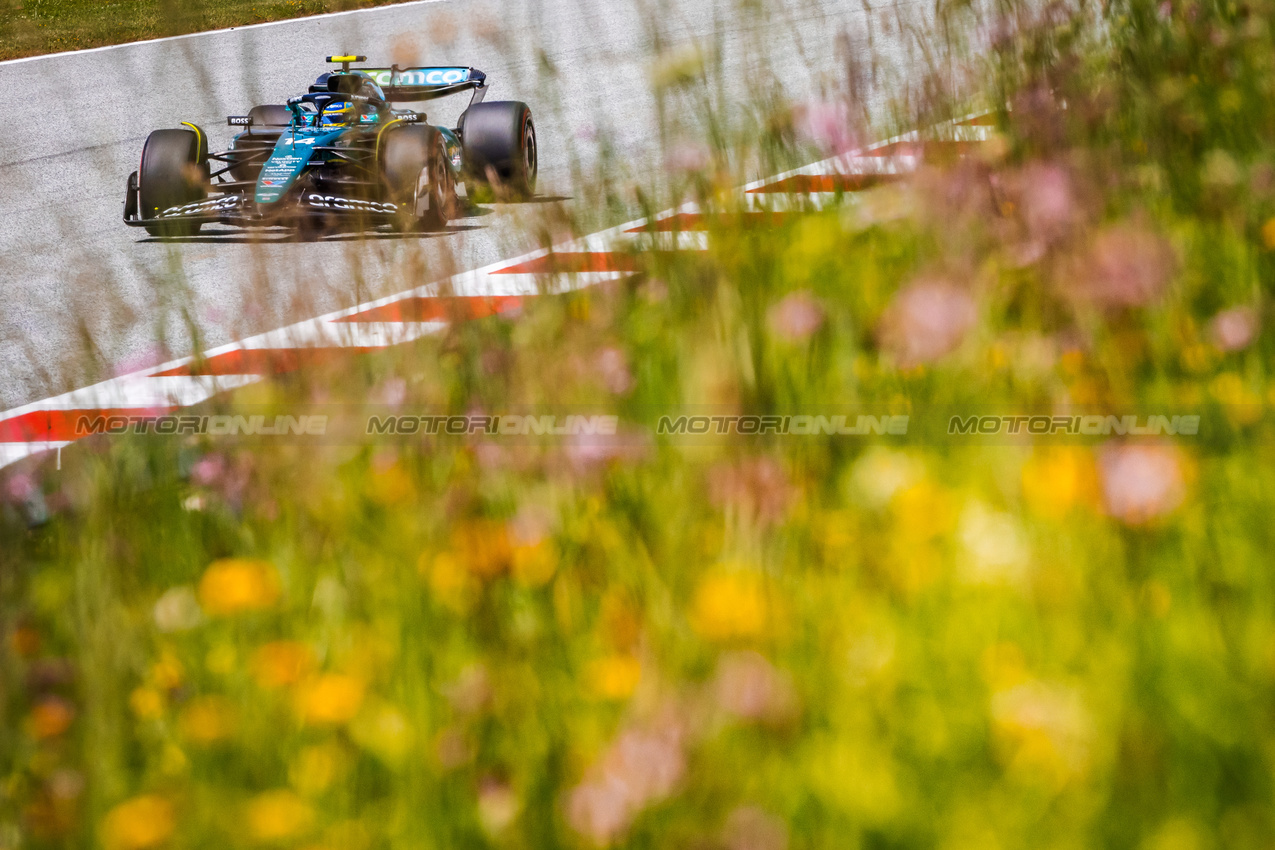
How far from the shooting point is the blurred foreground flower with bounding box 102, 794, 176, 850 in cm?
125

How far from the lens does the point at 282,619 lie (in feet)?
5.38

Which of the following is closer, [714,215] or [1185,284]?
[1185,284]

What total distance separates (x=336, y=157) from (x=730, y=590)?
16.3 feet

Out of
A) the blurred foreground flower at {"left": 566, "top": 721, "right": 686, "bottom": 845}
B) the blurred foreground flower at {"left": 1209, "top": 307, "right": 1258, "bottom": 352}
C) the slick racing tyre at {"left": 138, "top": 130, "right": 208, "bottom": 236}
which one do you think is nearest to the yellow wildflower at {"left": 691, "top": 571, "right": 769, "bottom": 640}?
the blurred foreground flower at {"left": 566, "top": 721, "right": 686, "bottom": 845}

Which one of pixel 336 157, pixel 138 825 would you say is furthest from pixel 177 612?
pixel 336 157

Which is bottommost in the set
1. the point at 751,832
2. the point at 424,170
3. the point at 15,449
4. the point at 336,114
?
the point at 751,832

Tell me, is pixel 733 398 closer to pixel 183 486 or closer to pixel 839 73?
pixel 183 486

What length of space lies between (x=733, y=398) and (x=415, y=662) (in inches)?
21.5

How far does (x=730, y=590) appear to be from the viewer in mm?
1397

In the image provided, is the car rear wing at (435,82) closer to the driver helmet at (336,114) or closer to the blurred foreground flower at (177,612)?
the driver helmet at (336,114)

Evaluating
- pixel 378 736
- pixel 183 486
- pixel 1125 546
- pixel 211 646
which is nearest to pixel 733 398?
pixel 1125 546

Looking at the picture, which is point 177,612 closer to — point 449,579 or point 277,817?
point 449,579

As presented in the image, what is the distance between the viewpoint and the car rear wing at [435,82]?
6645mm

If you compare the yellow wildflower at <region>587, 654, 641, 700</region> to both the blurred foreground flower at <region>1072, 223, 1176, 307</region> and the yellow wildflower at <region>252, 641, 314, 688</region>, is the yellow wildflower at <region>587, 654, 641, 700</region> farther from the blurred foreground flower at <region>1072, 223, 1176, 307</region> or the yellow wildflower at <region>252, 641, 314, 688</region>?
the blurred foreground flower at <region>1072, 223, 1176, 307</region>
